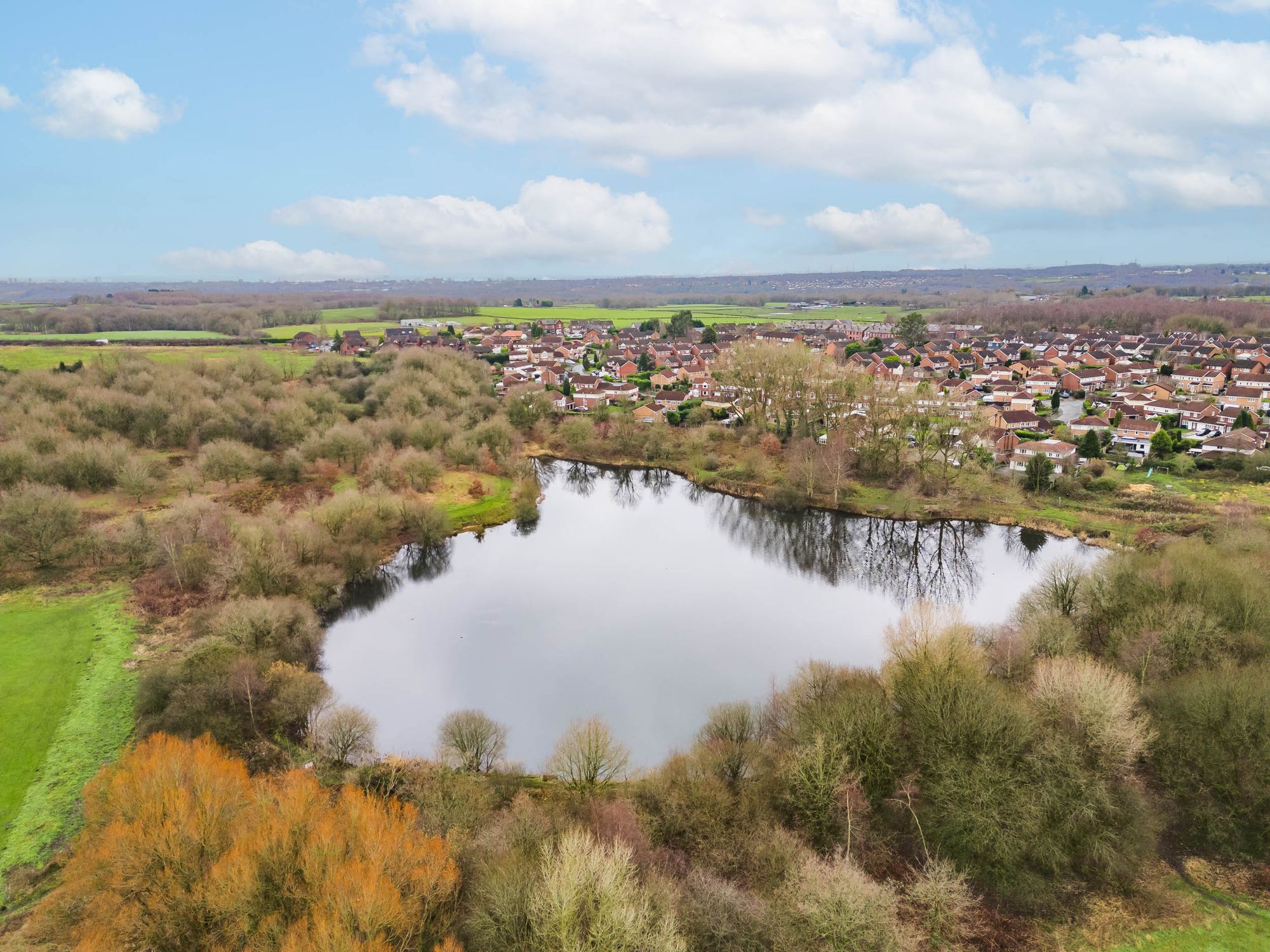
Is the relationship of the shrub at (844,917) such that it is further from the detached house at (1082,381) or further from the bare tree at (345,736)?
the detached house at (1082,381)

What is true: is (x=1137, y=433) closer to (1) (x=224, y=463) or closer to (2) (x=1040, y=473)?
(2) (x=1040, y=473)

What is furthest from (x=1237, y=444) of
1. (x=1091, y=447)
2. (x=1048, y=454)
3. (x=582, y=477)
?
(x=582, y=477)

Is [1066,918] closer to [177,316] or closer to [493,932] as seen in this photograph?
[493,932]

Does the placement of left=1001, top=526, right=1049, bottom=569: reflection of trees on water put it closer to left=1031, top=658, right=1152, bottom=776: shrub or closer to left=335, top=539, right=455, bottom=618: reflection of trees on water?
left=1031, top=658, right=1152, bottom=776: shrub

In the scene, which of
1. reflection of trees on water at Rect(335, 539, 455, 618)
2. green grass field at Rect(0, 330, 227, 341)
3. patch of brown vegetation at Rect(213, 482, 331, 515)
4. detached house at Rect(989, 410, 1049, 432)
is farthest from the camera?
green grass field at Rect(0, 330, 227, 341)

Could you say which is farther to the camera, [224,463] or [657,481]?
[657,481]

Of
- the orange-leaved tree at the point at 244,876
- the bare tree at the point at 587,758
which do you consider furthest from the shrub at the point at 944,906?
the orange-leaved tree at the point at 244,876

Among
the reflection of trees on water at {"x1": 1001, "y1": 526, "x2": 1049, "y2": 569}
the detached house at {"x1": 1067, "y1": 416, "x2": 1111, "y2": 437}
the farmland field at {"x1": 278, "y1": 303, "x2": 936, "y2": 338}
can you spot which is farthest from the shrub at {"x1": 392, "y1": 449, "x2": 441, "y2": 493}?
the farmland field at {"x1": 278, "y1": 303, "x2": 936, "y2": 338}
